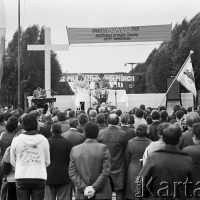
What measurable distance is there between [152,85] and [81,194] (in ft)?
227

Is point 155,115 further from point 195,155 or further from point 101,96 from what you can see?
point 101,96

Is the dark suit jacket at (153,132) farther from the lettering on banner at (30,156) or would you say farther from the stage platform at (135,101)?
the stage platform at (135,101)

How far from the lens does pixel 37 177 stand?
7.53 metres

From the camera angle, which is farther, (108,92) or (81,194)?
(108,92)

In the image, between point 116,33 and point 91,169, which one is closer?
point 91,169

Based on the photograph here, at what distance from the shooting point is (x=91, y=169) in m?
7.32

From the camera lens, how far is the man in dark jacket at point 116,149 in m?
9.18

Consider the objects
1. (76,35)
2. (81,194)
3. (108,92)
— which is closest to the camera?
(81,194)

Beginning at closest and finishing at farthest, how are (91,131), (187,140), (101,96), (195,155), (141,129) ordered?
(195,155) < (91,131) < (187,140) < (141,129) < (101,96)

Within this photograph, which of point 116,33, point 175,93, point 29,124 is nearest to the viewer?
point 29,124

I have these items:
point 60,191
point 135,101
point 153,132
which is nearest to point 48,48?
point 135,101

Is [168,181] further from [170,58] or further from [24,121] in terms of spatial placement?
[170,58]

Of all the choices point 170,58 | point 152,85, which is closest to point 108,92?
point 170,58

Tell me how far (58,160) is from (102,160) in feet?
4.67
